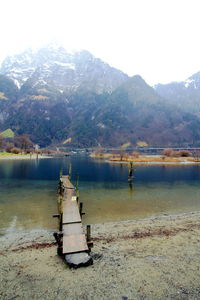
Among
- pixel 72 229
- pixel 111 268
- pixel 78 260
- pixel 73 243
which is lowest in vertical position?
pixel 111 268

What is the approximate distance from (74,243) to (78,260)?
1634 millimetres

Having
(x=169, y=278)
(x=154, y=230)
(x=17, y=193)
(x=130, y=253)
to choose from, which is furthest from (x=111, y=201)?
(x=169, y=278)

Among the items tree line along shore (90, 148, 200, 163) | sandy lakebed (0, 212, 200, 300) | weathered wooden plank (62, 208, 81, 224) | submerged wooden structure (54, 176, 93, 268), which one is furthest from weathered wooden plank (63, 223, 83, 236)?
tree line along shore (90, 148, 200, 163)

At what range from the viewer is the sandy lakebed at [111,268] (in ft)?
32.8

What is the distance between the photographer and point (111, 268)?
12055 millimetres

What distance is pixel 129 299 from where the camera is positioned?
31.3 ft

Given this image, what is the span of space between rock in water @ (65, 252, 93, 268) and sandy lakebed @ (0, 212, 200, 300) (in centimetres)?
26

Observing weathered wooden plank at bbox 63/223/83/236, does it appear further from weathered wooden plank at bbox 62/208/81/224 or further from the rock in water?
the rock in water

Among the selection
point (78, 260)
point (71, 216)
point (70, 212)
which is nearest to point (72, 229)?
point (71, 216)

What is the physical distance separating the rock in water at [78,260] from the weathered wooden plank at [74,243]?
0.30 metres

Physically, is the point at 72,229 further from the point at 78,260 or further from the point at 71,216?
the point at 78,260

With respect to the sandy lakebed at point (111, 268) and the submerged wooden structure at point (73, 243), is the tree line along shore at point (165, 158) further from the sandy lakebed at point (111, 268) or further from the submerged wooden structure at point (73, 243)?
the sandy lakebed at point (111, 268)

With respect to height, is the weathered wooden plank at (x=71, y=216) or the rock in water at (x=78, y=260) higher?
the weathered wooden plank at (x=71, y=216)

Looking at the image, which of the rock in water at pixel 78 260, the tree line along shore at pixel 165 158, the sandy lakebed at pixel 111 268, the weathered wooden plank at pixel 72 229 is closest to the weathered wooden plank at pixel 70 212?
the weathered wooden plank at pixel 72 229
